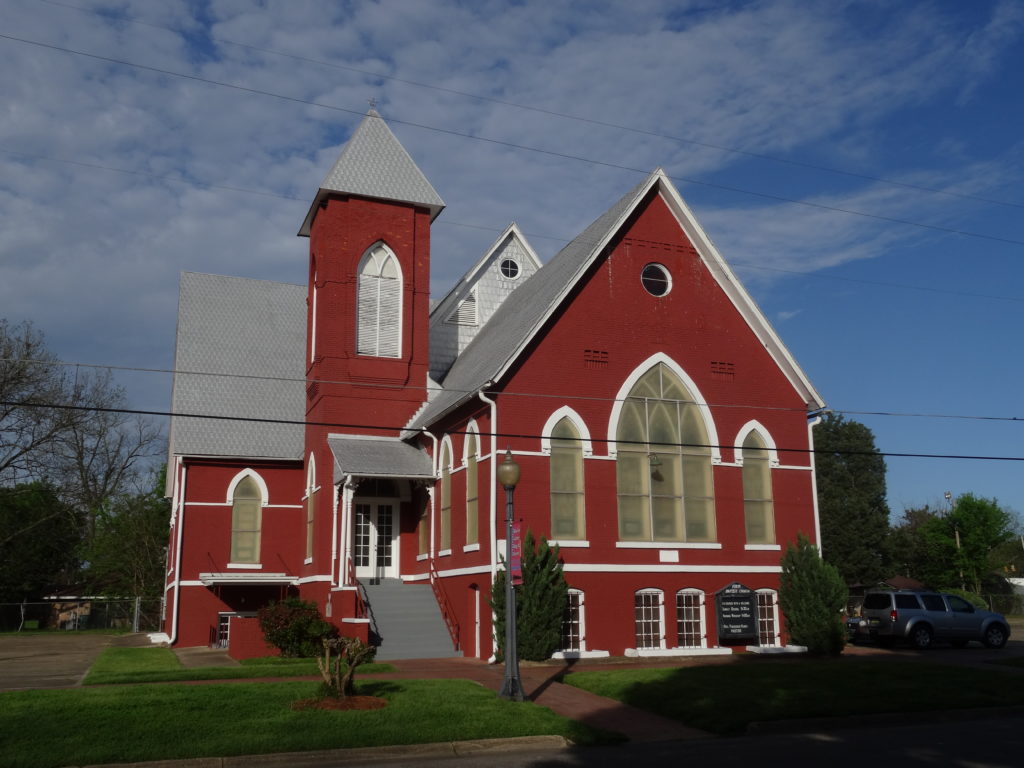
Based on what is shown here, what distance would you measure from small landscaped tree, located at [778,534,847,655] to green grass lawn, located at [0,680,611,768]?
36.9 ft

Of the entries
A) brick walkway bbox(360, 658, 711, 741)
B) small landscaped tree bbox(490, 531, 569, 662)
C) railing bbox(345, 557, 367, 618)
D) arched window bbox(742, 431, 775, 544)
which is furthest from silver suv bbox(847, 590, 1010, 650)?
railing bbox(345, 557, 367, 618)

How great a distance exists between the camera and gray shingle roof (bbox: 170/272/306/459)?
31.9m

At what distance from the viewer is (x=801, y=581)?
2441 centimetres

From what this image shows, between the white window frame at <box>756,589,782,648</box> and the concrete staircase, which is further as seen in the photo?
the white window frame at <box>756,589,782,648</box>

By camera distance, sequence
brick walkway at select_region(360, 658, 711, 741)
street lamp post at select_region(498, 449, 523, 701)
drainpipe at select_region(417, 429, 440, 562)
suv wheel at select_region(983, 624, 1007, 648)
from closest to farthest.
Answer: brick walkway at select_region(360, 658, 711, 741), street lamp post at select_region(498, 449, 523, 701), drainpipe at select_region(417, 429, 440, 562), suv wheel at select_region(983, 624, 1007, 648)

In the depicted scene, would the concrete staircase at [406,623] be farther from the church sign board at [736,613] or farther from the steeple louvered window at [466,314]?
the steeple louvered window at [466,314]

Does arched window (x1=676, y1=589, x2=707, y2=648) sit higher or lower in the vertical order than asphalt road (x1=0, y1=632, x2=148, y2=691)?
higher

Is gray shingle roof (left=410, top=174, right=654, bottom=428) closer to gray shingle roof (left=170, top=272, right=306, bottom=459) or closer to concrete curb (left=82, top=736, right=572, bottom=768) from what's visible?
gray shingle roof (left=170, top=272, right=306, bottom=459)

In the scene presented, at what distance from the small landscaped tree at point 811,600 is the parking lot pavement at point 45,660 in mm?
16383

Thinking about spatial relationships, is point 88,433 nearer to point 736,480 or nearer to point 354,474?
point 354,474

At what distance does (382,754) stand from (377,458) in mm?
15351

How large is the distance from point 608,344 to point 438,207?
9092 mm

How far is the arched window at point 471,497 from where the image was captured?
23902 millimetres

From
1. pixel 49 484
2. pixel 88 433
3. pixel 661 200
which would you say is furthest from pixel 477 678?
pixel 88 433
